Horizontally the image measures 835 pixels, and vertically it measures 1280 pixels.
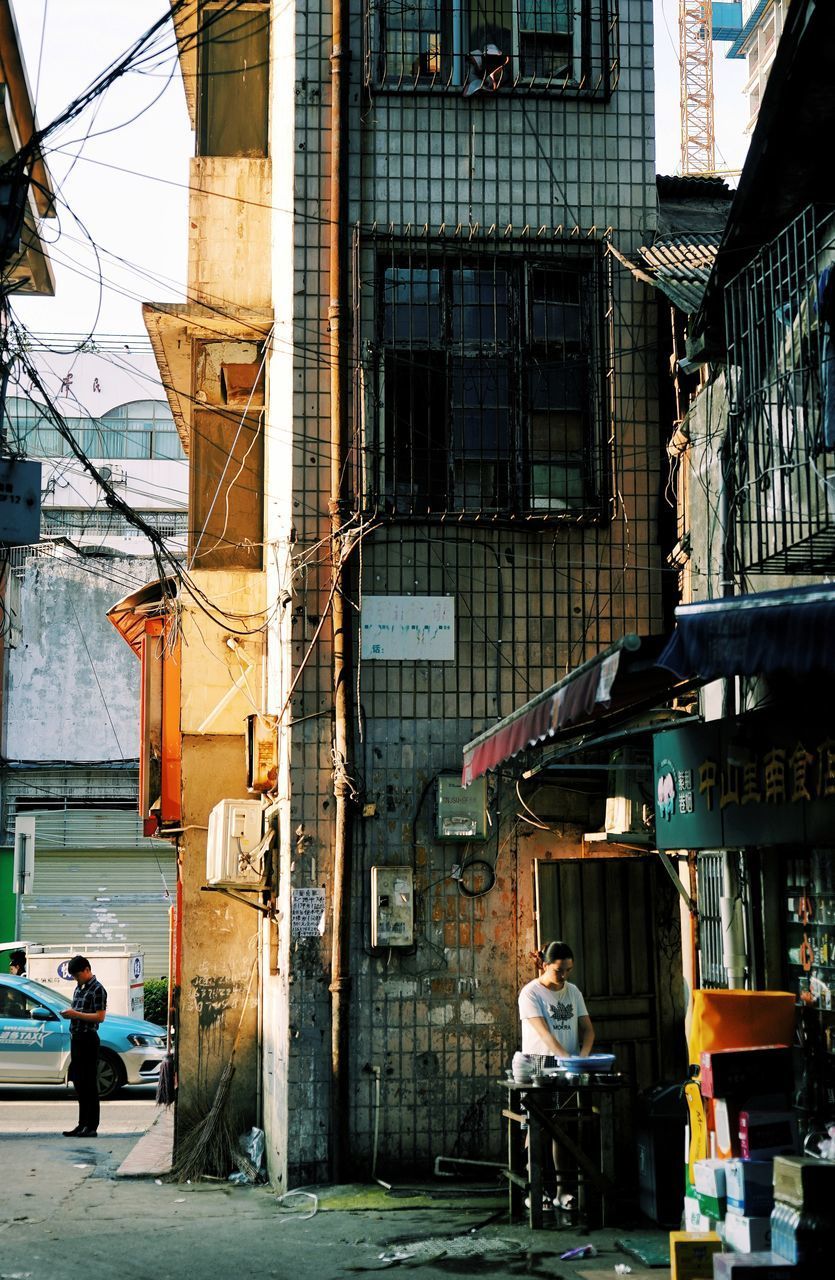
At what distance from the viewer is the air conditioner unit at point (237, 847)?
1201cm

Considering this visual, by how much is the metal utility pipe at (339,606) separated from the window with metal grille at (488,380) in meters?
0.38

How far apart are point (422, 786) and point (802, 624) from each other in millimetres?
5445

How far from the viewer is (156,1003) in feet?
89.3

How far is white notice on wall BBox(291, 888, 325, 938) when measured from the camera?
37.1 feet

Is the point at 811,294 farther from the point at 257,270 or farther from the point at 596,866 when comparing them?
the point at 257,270

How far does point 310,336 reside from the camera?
1190 centimetres

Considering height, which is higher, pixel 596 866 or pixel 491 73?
pixel 491 73

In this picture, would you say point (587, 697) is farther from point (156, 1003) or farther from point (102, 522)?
point (102, 522)

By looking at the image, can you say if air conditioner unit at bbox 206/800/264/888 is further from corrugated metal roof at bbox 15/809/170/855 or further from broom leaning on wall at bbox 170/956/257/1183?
corrugated metal roof at bbox 15/809/170/855

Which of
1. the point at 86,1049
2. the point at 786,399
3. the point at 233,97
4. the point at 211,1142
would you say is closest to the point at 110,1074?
the point at 86,1049

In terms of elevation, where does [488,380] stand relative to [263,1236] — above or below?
above

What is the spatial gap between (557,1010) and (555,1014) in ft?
0.11

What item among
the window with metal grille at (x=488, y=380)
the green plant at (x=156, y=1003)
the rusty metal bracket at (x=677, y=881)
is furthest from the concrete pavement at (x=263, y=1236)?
the green plant at (x=156, y=1003)

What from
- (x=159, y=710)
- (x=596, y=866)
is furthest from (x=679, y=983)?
(x=159, y=710)
